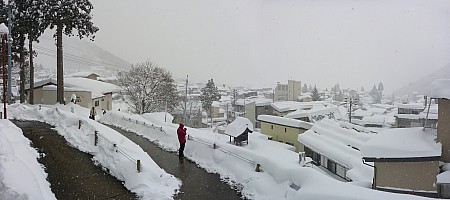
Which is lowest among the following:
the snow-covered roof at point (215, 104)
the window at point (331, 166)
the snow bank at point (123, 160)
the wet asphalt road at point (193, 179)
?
the window at point (331, 166)

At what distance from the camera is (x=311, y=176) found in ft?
21.1

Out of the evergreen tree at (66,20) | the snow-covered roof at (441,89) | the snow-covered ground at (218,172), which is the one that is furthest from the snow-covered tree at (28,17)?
the snow-covered roof at (441,89)

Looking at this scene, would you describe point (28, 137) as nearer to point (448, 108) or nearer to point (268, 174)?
point (268, 174)

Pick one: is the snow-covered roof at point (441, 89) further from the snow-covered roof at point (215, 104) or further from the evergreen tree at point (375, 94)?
the evergreen tree at point (375, 94)

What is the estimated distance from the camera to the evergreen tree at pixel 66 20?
893 inches

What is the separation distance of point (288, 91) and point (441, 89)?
241ft

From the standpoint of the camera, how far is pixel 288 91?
262 feet

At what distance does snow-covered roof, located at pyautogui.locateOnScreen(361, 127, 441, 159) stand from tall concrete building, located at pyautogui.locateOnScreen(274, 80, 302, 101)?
69837mm

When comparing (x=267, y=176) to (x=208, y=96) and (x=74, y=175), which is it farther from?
(x=208, y=96)

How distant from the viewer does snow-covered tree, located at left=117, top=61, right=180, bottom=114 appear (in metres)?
35.0

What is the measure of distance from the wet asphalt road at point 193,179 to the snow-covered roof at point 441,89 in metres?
4.68

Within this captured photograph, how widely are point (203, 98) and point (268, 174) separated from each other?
48464mm

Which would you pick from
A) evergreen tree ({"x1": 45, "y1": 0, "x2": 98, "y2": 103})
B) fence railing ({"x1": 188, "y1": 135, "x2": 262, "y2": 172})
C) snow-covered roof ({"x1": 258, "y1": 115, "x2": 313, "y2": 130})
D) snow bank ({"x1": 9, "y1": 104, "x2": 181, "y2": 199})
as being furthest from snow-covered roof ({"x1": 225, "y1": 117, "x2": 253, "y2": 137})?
evergreen tree ({"x1": 45, "y1": 0, "x2": 98, "y2": 103})

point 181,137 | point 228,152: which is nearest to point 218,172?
point 228,152
